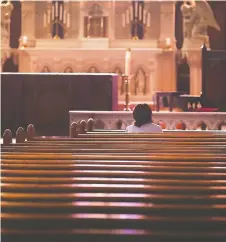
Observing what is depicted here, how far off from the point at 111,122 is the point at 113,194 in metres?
5.48

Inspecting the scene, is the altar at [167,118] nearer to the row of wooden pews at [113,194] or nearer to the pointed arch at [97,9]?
the row of wooden pews at [113,194]

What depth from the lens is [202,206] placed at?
2.63 m

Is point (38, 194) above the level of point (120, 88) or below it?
below

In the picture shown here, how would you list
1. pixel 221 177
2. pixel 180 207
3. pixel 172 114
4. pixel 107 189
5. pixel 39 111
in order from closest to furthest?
1. pixel 180 207
2. pixel 107 189
3. pixel 221 177
4. pixel 172 114
5. pixel 39 111

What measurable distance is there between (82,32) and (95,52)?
660mm

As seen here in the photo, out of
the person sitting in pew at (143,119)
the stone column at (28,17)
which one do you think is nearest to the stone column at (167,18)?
the stone column at (28,17)

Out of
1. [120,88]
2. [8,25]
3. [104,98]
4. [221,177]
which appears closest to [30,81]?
[104,98]

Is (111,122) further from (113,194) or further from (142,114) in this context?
(113,194)

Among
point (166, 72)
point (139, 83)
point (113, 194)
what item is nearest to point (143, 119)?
point (113, 194)

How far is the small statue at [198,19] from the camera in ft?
45.3

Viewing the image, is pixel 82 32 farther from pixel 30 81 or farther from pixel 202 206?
pixel 202 206

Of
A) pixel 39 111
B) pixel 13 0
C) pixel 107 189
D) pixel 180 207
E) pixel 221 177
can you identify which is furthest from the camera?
pixel 13 0

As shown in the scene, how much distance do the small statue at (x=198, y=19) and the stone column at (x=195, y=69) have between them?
0.84 feet

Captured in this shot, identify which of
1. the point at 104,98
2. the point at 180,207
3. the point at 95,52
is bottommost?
the point at 180,207
